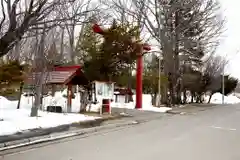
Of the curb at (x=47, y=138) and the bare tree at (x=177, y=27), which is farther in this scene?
the bare tree at (x=177, y=27)

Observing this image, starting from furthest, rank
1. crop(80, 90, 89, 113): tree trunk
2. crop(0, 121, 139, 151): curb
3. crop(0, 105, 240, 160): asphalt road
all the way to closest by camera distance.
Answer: crop(80, 90, 89, 113): tree trunk
crop(0, 121, 139, 151): curb
crop(0, 105, 240, 160): asphalt road

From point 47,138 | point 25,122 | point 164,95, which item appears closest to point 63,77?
point 25,122

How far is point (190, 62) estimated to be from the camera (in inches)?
1912

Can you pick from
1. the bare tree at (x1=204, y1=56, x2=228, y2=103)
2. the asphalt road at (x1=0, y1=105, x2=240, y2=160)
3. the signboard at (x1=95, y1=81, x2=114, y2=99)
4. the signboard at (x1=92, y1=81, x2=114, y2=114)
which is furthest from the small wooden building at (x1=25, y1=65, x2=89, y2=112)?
the bare tree at (x1=204, y1=56, x2=228, y2=103)

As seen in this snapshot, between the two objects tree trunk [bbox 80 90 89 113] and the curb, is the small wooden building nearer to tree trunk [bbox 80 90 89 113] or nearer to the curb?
tree trunk [bbox 80 90 89 113]

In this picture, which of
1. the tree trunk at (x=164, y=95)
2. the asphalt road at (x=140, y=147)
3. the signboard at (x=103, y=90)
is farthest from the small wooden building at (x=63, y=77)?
the tree trunk at (x=164, y=95)

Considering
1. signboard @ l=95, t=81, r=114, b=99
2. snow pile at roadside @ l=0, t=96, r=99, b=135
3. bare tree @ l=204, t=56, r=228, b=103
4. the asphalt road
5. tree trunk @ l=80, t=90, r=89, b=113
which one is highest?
bare tree @ l=204, t=56, r=228, b=103

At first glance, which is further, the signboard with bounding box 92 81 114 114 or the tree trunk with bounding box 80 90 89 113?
the tree trunk with bounding box 80 90 89 113

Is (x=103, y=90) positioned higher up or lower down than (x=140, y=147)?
higher up

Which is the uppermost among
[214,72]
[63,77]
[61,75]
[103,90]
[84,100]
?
[214,72]

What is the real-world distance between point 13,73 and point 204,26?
32.2 meters

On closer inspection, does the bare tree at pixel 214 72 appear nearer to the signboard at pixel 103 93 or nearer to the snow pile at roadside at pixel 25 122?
the signboard at pixel 103 93

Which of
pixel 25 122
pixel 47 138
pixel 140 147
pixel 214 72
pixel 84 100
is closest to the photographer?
pixel 140 147

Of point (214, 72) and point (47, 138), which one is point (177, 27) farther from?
point (47, 138)
